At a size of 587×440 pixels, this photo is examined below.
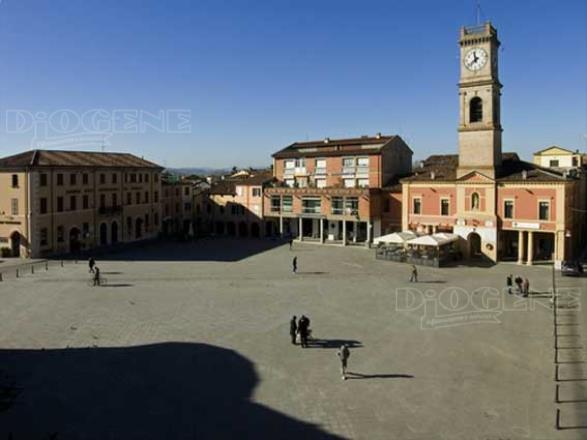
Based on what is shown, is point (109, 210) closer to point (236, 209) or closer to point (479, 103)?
point (236, 209)

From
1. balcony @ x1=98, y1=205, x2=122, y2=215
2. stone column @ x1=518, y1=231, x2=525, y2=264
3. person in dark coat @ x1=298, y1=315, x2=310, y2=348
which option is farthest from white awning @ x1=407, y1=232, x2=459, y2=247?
balcony @ x1=98, y1=205, x2=122, y2=215

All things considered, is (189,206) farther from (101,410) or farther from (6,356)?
(101,410)

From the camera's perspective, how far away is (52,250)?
46.1 m

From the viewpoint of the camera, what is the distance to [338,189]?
5272cm

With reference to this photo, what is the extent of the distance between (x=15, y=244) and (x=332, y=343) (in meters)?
34.2

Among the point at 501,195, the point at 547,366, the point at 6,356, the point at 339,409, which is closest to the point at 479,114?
the point at 501,195

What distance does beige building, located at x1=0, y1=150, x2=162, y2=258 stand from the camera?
44.2 meters

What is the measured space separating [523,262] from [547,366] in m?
23.4

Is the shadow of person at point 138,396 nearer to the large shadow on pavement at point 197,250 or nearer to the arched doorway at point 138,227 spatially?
the large shadow on pavement at point 197,250

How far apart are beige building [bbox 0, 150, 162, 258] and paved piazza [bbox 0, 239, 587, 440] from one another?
38.9ft

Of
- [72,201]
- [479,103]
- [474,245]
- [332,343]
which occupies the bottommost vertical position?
[332,343]

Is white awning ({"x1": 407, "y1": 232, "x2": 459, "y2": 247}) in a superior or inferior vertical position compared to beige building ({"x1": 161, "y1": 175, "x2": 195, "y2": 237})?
inferior

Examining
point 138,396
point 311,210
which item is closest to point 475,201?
point 311,210

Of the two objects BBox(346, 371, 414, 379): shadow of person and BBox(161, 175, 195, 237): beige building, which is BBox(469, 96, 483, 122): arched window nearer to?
BBox(346, 371, 414, 379): shadow of person
